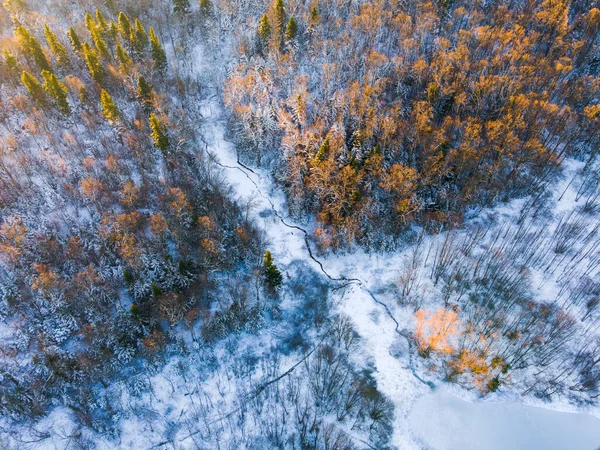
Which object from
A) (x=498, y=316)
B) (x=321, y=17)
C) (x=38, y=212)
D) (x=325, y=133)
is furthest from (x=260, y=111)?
(x=498, y=316)

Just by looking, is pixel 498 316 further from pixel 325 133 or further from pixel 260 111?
pixel 260 111

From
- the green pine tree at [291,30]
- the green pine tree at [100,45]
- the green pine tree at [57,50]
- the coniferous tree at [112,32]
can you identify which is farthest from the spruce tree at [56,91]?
the green pine tree at [291,30]

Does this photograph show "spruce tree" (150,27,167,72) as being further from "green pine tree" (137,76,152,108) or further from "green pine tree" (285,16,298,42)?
"green pine tree" (285,16,298,42)

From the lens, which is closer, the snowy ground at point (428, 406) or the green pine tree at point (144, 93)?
the snowy ground at point (428, 406)

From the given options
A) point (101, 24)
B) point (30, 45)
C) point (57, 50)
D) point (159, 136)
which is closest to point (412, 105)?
point (159, 136)

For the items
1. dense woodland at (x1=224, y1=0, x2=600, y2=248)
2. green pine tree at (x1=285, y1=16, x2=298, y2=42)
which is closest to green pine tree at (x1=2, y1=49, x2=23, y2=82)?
dense woodland at (x1=224, y1=0, x2=600, y2=248)

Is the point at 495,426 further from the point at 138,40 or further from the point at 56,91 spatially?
the point at 138,40

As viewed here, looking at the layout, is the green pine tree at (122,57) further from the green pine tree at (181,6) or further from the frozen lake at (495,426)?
the frozen lake at (495,426)

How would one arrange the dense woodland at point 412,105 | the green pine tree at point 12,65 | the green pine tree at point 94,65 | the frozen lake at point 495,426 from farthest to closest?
the green pine tree at point 94,65 → the green pine tree at point 12,65 → the dense woodland at point 412,105 → the frozen lake at point 495,426
